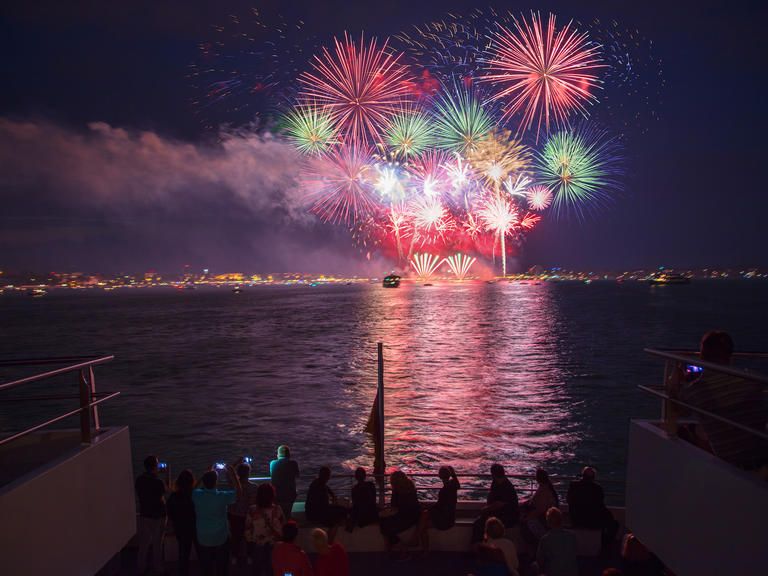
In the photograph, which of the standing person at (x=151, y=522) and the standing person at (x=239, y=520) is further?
the standing person at (x=239, y=520)

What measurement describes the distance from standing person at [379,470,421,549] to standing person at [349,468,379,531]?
7.0 inches

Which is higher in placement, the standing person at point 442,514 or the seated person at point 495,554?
the seated person at point 495,554

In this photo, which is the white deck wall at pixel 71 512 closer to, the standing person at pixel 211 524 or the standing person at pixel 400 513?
the standing person at pixel 211 524

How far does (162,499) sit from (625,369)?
52.5 m

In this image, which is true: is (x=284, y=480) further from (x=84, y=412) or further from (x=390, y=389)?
(x=390, y=389)

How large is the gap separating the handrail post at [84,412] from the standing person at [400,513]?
404 centimetres

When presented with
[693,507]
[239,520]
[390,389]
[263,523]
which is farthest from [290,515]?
[390,389]

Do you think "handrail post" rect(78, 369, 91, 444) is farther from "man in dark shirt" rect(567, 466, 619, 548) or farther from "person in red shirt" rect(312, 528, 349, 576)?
"man in dark shirt" rect(567, 466, 619, 548)

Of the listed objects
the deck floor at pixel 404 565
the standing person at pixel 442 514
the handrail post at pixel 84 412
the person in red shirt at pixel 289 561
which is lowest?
the deck floor at pixel 404 565

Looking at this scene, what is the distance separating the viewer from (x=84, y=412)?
543cm

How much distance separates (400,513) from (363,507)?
1.74ft

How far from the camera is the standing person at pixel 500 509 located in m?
7.90

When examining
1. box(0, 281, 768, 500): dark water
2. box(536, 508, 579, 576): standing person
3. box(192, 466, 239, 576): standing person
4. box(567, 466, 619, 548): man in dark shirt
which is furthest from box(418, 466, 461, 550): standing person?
box(0, 281, 768, 500): dark water

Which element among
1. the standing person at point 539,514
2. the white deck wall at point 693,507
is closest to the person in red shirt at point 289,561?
the white deck wall at point 693,507
